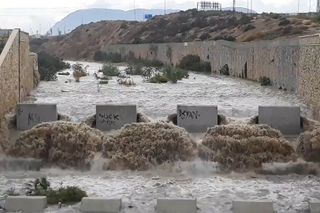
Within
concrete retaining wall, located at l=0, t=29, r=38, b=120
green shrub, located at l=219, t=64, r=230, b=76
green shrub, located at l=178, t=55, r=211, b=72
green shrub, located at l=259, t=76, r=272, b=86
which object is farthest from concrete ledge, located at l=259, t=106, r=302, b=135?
green shrub, located at l=178, t=55, r=211, b=72

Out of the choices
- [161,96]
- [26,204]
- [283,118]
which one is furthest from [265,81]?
[26,204]

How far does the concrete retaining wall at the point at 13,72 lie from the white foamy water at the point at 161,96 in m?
1.36

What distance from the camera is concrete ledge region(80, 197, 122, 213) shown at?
10812 mm

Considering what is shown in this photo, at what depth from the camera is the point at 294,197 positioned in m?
11.8

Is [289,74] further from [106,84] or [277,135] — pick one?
[277,135]

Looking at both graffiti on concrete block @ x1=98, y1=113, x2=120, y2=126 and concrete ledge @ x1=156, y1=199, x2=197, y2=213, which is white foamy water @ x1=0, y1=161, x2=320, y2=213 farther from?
graffiti on concrete block @ x1=98, y1=113, x2=120, y2=126

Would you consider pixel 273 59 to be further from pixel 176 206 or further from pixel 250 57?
pixel 176 206

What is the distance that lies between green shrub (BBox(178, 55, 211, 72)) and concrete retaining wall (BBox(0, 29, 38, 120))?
24.8 metres

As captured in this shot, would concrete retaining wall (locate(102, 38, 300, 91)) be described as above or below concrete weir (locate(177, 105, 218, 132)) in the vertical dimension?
above

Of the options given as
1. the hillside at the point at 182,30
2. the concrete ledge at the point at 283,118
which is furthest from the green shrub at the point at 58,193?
the hillside at the point at 182,30

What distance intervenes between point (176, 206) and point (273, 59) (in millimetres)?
23114

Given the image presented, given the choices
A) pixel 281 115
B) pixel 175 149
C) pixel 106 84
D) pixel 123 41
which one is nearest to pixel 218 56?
pixel 106 84

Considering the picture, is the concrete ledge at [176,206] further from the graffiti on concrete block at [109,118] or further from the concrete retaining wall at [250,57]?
the concrete retaining wall at [250,57]

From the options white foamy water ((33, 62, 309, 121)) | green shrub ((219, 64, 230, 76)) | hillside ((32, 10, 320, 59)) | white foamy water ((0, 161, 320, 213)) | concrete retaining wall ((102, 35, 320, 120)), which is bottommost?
white foamy water ((0, 161, 320, 213))
